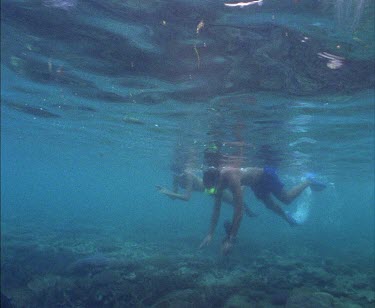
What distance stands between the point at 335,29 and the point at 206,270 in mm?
11443

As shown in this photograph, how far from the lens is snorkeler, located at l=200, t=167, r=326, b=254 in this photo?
1021 centimetres

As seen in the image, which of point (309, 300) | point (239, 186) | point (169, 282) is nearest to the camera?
point (309, 300)

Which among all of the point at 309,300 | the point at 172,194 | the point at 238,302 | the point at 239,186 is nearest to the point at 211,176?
the point at 239,186

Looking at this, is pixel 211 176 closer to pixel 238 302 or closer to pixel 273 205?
pixel 238 302

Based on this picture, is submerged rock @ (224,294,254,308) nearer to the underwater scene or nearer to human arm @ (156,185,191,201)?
the underwater scene

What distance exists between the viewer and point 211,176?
11273 millimetres

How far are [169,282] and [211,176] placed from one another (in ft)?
14.9

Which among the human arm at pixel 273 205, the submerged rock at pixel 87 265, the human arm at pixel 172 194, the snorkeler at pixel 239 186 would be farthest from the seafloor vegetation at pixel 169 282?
the human arm at pixel 172 194

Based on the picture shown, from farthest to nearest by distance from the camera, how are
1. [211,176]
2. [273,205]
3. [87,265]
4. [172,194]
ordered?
[273,205] → [87,265] → [172,194] → [211,176]

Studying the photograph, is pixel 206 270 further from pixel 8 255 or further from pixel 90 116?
pixel 90 116

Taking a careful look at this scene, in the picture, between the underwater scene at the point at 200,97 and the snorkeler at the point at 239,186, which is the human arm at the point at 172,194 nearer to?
the underwater scene at the point at 200,97

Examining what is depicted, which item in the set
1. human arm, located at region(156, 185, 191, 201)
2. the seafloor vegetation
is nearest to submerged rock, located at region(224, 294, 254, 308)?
the seafloor vegetation

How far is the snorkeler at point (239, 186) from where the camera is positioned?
10211mm

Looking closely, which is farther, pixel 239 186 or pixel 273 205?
pixel 273 205
